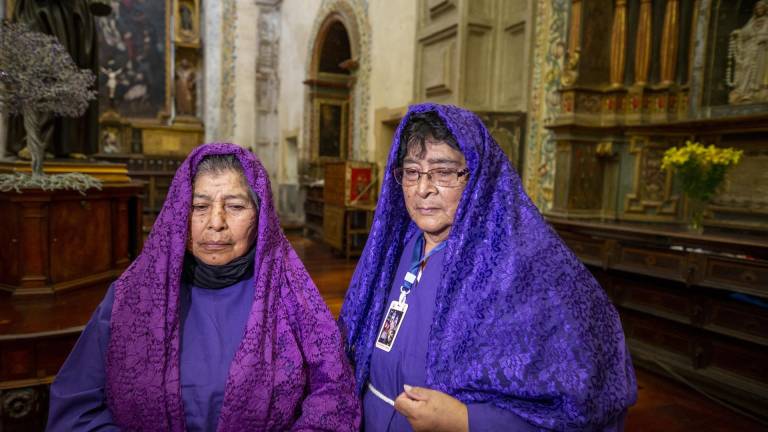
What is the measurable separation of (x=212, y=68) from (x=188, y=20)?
1.42 metres

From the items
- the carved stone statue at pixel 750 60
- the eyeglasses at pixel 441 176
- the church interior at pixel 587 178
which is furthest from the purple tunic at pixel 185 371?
the carved stone statue at pixel 750 60

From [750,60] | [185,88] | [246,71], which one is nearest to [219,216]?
[750,60]

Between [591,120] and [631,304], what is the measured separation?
1.71 m

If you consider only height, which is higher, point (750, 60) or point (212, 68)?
point (212, 68)

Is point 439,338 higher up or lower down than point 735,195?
lower down

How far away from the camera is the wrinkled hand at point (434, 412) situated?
1229 mm

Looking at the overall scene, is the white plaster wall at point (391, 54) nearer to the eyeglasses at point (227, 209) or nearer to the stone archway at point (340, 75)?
the stone archway at point (340, 75)

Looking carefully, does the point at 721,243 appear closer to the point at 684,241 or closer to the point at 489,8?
the point at 684,241

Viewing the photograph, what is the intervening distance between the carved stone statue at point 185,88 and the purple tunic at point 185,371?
13.5 m

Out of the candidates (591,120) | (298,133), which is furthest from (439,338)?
(298,133)

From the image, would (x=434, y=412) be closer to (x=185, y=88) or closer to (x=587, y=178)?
(x=587, y=178)

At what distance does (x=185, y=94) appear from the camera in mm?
13680

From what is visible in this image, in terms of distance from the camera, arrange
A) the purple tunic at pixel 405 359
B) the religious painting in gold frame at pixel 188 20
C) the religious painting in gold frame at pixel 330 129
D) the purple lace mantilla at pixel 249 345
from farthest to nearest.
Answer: the religious painting in gold frame at pixel 188 20 < the religious painting in gold frame at pixel 330 129 < the purple tunic at pixel 405 359 < the purple lace mantilla at pixel 249 345

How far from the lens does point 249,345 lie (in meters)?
1.37
